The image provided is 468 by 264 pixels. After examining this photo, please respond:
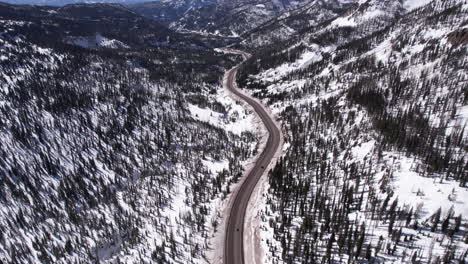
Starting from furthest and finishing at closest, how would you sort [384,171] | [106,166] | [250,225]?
1. [106,166]
2. [250,225]
3. [384,171]

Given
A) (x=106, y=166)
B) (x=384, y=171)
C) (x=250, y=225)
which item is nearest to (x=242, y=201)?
(x=250, y=225)

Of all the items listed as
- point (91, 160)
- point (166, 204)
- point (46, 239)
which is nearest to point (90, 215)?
point (46, 239)

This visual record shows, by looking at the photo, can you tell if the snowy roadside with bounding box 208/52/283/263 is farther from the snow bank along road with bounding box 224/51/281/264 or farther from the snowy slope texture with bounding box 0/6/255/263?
the snowy slope texture with bounding box 0/6/255/263

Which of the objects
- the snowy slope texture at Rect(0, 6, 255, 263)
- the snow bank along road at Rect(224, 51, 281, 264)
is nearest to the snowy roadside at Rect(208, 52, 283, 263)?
the snow bank along road at Rect(224, 51, 281, 264)

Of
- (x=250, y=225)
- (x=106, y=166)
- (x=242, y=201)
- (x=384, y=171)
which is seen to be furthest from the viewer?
(x=106, y=166)

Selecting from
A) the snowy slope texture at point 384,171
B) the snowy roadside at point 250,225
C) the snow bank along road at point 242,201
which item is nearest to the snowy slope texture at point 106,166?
the snowy roadside at point 250,225

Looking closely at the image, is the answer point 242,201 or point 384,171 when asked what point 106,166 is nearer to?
point 242,201

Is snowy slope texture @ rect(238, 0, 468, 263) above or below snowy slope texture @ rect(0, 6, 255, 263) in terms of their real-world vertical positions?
above
